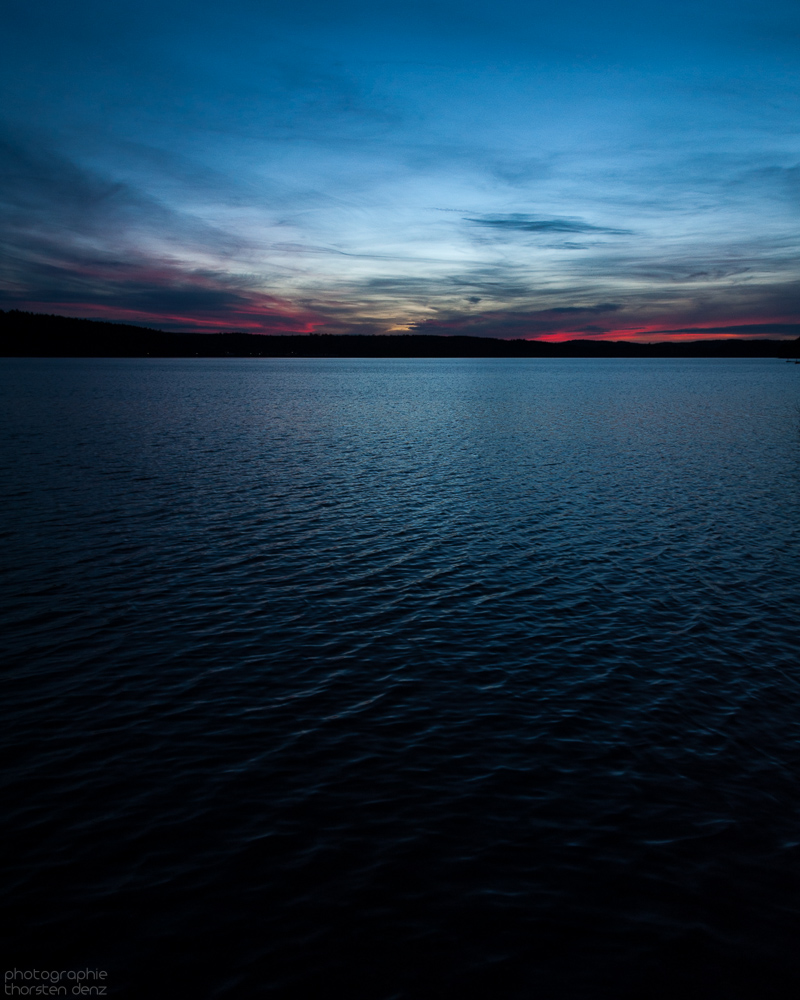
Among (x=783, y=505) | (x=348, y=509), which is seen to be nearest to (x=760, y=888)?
(x=348, y=509)

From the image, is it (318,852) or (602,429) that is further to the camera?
(602,429)

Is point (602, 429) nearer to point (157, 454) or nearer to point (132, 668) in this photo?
point (157, 454)

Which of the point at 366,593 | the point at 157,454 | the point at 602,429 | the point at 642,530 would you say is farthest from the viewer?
the point at 602,429

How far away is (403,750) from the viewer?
1502 cm

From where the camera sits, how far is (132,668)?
61.5 feet

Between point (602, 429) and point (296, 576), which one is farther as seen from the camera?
point (602, 429)

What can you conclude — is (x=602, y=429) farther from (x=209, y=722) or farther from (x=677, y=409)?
(x=209, y=722)

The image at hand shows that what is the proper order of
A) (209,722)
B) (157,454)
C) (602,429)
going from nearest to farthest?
(209,722) < (157,454) < (602,429)

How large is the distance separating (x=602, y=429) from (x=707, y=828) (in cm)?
6904

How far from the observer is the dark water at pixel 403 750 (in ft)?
32.5

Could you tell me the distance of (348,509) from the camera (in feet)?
125

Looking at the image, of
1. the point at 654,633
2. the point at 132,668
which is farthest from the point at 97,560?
the point at 654,633

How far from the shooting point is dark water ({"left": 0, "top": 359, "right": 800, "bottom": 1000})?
9906 millimetres

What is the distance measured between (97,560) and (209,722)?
49.0 feet
